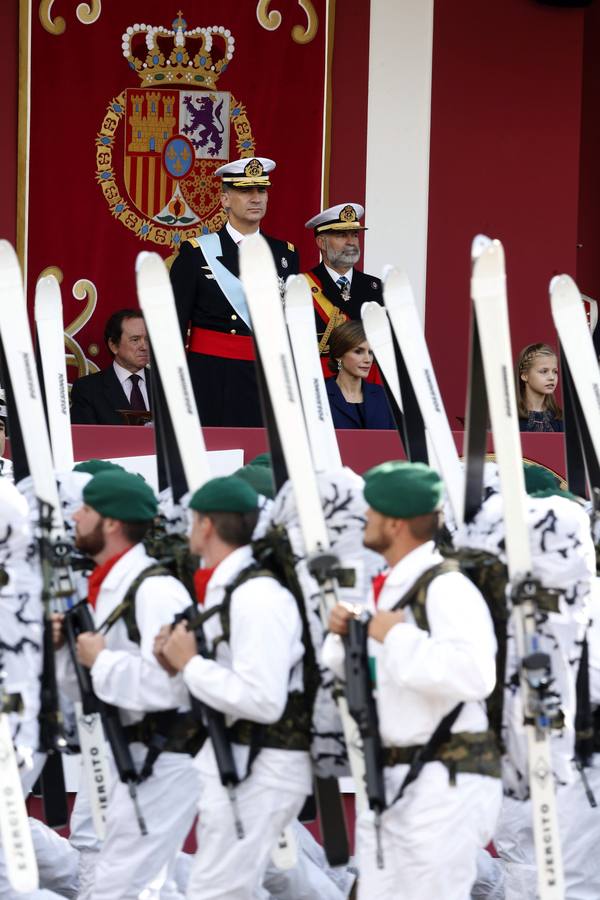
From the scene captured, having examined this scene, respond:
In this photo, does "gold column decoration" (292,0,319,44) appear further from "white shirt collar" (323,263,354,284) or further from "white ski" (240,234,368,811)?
"white ski" (240,234,368,811)

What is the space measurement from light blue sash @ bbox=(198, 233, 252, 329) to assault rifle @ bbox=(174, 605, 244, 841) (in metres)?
3.33

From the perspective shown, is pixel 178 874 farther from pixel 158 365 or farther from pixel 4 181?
pixel 4 181

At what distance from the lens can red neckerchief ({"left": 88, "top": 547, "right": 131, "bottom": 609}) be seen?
4.68 m

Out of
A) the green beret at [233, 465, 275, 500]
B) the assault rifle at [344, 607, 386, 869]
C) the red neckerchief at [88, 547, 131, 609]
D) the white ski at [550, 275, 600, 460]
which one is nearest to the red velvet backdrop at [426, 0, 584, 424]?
the white ski at [550, 275, 600, 460]

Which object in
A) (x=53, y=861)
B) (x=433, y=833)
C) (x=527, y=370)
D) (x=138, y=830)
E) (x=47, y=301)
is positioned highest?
(x=47, y=301)

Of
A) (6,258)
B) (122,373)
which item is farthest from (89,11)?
(6,258)

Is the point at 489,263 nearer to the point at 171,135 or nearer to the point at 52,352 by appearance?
the point at 52,352

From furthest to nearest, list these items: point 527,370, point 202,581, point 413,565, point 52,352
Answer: point 527,370
point 52,352
point 202,581
point 413,565

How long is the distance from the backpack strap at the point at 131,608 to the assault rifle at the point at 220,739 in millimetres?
189

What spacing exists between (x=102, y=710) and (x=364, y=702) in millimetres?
883

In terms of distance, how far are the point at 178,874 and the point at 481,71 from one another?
16.9 ft

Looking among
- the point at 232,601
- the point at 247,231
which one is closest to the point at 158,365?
the point at 232,601

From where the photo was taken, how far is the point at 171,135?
9.03 metres

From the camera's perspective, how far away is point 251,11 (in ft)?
29.3
